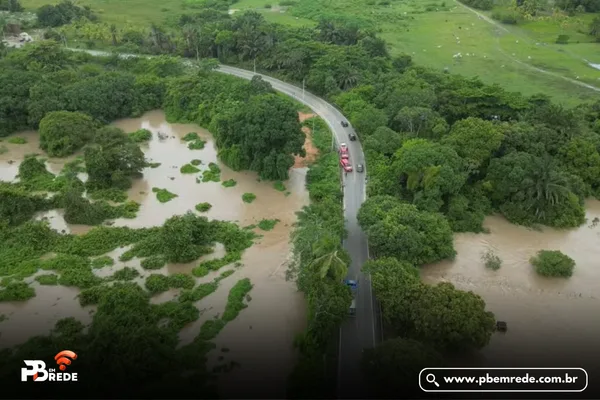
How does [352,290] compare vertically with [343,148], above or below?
below

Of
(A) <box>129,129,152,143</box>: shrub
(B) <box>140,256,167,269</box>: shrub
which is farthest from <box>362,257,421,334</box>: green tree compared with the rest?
(A) <box>129,129,152,143</box>: shrub

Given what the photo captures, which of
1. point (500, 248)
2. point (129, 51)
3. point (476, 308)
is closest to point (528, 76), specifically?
point (500, 248)

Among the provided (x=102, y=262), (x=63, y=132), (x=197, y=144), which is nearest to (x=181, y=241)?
(x=102, y=262)

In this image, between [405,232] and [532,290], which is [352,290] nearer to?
[405,232]

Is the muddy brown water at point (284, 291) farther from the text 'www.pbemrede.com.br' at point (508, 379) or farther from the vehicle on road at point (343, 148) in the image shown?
the vehicle on road at point (343, 148)

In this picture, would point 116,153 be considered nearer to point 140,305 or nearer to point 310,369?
point 140,305
